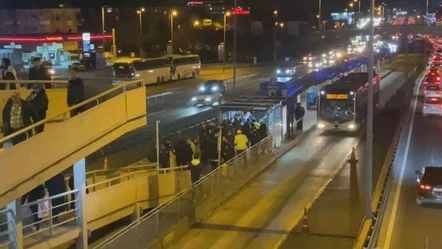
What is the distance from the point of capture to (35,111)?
43.2 feet

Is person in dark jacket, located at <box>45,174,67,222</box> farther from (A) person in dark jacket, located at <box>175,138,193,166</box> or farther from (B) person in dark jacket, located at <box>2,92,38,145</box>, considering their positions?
(A) person in dark jacket, located at <box>175,138,193,166</box>

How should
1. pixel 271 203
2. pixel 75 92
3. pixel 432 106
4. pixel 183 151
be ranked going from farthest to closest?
pixel 432 106 → pixel 271 203 → pixel 183 151 → pixel 75 92

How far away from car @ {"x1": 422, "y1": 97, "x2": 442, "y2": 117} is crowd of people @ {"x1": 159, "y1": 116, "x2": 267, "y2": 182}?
73.0 feet

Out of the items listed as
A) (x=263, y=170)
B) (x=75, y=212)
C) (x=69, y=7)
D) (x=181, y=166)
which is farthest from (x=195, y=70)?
(x=75, y=212)

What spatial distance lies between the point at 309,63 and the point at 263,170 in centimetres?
6877

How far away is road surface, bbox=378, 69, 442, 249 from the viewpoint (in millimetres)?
20359

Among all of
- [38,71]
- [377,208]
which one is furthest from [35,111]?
[377,208]

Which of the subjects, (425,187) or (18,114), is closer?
(18,114)

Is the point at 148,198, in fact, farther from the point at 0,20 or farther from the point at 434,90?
the point at 0,20

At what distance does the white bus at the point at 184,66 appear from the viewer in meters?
70.8

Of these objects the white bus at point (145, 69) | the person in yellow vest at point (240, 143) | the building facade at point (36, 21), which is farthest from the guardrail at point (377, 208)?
the building facade at point (36, 21)

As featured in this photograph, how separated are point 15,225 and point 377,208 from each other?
41.7 feet

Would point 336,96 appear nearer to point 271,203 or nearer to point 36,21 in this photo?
point 271,203

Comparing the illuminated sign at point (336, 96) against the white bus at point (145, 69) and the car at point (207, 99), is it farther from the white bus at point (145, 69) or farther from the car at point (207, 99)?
the white bus at point (145, 69)
